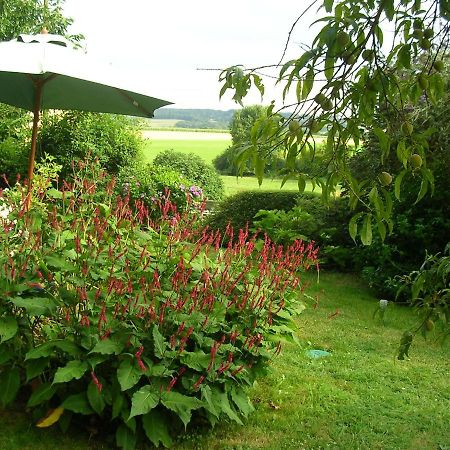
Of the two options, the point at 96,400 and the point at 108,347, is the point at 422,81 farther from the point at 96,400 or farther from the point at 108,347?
the point at 96,400

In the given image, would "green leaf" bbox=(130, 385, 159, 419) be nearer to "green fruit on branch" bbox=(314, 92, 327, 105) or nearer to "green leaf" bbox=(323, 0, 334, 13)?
"green fruit on branch" bbox=(314, 92, 327, 105)

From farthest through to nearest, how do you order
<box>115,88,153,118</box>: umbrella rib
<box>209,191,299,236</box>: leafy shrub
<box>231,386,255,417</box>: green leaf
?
1. <box>209,191,299,236</box>: leafy shrub
2. <box>115,88,153,118</box>: umbrella rib
3. <box>231,386,255,417</box>: green leaf

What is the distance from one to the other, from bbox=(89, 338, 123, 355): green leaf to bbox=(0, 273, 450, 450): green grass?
24.9 inches

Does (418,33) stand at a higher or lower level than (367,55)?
higher

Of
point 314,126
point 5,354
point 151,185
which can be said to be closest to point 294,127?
point 314,126

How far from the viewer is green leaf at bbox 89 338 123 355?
2.83m

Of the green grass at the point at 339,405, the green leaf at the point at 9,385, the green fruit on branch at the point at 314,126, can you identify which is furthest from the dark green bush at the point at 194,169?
the green fruit on branch at the point at 314,126

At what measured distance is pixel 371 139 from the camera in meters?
7.74

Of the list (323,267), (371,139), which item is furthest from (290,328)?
(323,267)

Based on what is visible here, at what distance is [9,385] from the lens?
10.1 feet

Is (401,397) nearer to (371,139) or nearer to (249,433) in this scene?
(249,433)

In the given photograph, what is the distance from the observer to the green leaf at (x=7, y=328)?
9.48 feet

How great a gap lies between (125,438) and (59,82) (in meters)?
4.29

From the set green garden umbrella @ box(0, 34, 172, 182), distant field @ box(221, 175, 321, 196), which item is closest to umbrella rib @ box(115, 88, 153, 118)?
green garden umbrella @ box(0, 34, 172, 182)
